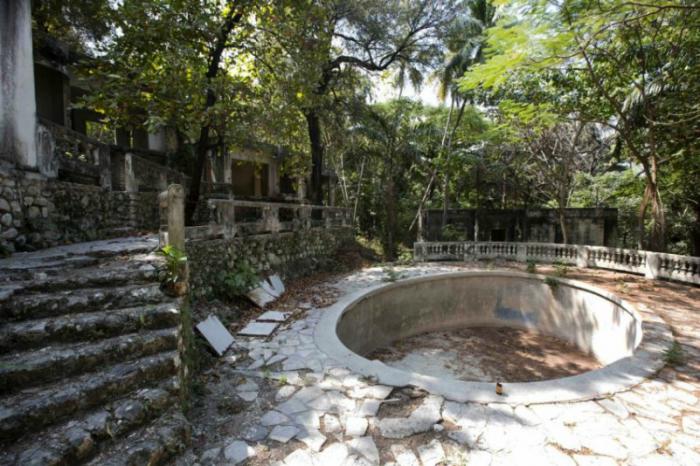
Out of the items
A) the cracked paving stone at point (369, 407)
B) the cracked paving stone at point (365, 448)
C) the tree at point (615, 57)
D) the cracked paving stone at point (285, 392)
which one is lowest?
the cracked paving stone at point (285, 392)

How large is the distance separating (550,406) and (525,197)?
18754 mm

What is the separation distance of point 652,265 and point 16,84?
1512cm

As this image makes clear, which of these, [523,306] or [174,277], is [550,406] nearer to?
[174,277]

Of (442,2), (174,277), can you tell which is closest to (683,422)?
(174,277)

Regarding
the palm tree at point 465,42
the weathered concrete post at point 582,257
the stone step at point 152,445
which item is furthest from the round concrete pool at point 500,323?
the palm tree at point 465,42

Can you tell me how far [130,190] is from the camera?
7.98 metres

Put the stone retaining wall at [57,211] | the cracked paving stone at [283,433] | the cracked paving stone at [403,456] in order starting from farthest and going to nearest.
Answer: the stone retaining wall at [57,211], the cracked paving stone at [283,433], the cracked paving stone at [403,456]

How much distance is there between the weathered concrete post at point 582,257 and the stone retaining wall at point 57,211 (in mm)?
14174

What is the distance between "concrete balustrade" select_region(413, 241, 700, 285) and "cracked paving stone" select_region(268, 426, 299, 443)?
416 inches

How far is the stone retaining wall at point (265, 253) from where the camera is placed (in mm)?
6023

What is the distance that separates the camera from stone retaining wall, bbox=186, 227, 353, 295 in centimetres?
602

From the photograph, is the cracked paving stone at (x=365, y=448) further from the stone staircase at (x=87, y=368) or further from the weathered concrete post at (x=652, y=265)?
the weathered concrete post at (x=652, y=265)

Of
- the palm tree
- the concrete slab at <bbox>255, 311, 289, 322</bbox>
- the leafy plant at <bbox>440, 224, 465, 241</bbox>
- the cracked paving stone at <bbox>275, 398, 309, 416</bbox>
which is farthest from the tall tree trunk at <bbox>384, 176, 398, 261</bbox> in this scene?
the cracked paving stone at <bbox>275, 398, 309, 416</bbox>

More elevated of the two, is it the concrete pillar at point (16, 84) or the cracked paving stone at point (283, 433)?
the concrete pillar at point (16, 84)
